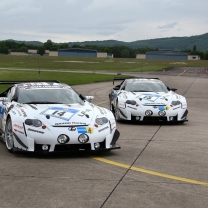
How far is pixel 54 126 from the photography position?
28.6 ft

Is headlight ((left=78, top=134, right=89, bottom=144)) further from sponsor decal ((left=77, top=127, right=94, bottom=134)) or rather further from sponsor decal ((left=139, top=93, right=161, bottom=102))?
sponsor decal ((left=139, top=93, right=161, bottom=102))

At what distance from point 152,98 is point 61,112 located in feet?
19.5

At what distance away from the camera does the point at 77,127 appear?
8.81m

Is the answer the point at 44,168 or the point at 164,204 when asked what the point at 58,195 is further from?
the point at 44,168

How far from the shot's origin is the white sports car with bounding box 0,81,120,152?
8664 millimetres

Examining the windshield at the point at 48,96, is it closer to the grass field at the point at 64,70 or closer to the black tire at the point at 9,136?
the black tire at the point at 9,136

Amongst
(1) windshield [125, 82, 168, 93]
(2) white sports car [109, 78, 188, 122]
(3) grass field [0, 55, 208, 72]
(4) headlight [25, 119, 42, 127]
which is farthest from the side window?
(3) grass field [0, 55, 208, 72]

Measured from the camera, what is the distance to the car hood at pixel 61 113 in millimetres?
8859

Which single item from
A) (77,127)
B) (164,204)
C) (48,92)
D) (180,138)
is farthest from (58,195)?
(180,138)

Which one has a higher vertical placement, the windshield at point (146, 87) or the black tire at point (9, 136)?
the windshield at point (146, 87)

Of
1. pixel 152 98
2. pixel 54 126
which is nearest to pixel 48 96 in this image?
pixel 54 126

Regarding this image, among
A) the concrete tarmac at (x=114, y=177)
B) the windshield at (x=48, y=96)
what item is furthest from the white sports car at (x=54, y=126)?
the concrete tarmac at (x=114, y=177)

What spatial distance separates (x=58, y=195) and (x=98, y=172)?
1527 mm

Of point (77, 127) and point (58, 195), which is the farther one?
point (77, 127)
